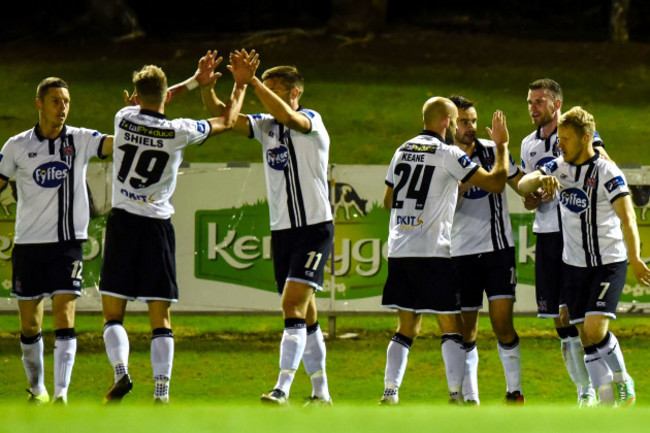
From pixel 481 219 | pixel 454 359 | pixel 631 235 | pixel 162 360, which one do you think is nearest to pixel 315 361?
pixel 454 359

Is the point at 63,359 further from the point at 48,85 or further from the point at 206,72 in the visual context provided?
the point at 206,72

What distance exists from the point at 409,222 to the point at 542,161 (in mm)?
1640

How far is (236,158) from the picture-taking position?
19859 mm

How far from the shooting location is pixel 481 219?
9.79 meters

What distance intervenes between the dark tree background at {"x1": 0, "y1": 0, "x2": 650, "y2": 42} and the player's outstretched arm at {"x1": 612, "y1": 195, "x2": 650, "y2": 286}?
20.6 metres

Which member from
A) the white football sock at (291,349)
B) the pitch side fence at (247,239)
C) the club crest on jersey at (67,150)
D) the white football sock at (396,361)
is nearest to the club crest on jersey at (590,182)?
the white football sock at (396,361)

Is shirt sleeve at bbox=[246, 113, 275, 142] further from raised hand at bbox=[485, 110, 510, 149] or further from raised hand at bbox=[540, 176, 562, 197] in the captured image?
raised hand at bbox=[540, 176, 562, 197]

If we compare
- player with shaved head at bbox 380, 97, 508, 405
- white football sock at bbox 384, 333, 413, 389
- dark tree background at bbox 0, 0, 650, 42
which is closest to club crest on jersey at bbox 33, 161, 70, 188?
player with shaved head at bbox 380, 97, 508, 405

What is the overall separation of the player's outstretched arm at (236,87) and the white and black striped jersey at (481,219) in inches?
81.0

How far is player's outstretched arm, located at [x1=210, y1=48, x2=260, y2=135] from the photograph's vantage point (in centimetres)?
862

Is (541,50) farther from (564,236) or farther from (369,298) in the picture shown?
(564,236)

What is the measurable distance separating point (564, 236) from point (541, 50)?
19588mm

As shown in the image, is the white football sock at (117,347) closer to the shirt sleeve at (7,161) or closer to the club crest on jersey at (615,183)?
the shirt sleeve at (7,161)

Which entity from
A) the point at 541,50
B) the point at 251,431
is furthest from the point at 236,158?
the point at 251,431
